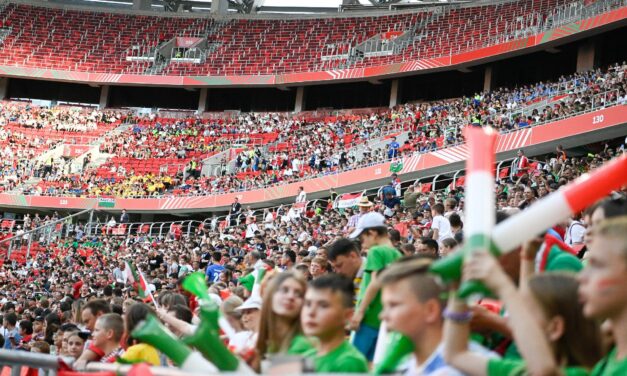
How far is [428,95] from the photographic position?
3809 cm

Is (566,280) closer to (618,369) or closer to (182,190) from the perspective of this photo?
(618,369)

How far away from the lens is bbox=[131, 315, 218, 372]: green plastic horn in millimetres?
3037

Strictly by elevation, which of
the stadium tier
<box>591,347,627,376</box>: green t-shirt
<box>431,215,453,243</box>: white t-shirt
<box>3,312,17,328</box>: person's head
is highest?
the stadium tier

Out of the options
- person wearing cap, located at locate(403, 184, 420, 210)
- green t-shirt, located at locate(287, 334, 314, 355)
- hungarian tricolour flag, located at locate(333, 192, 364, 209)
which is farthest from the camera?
hungarian tricolour flag, located at locate(333, 192, 364, 209)

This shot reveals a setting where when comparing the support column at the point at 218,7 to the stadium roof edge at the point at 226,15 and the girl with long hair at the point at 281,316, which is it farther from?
the girl with long hair at the point at 281,316

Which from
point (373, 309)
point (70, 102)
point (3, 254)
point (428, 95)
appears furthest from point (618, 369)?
point (70, 102)

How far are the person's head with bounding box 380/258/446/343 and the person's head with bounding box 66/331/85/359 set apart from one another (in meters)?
4.42

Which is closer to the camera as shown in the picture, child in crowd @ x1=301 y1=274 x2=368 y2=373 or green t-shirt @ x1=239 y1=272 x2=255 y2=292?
child in crowd @ x1=301 y1=274 x2=368 y2=373

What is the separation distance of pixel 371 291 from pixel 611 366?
2.38m

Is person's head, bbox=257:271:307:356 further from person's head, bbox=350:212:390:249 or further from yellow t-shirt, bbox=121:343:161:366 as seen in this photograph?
person's head, bbox=350:212:390:249

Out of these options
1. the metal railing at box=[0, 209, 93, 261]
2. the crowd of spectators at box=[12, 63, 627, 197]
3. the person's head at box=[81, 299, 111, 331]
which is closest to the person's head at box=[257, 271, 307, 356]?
the person's head at box=[81, 299, 111, 331]

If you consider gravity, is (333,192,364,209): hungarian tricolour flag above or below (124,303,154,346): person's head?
above

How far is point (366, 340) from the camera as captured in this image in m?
5.09

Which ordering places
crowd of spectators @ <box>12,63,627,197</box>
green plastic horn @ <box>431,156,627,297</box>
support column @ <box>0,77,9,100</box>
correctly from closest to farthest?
green plastic horn @ <box>431,156,627,297</box>, crowd of spectators @ <box>12,63,627,197</box>, support column @ <box>0,77,9,100</box>
